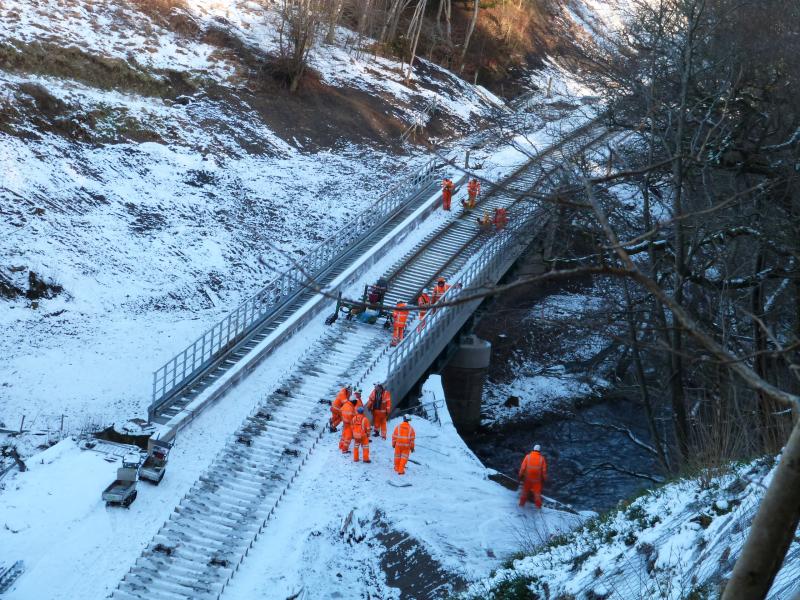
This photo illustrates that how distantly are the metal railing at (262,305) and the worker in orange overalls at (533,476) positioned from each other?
525 centimetres

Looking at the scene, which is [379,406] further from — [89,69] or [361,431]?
[89,69]

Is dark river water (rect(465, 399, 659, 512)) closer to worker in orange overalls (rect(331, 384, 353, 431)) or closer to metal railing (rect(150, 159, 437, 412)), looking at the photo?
worker in orange overalls (rect(331, 384, 353, 431))

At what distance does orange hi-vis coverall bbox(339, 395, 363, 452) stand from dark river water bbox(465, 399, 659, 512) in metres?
6.90

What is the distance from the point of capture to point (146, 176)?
2900 cm

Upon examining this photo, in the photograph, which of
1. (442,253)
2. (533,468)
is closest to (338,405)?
(533,468)

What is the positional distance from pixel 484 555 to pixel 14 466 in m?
8.36

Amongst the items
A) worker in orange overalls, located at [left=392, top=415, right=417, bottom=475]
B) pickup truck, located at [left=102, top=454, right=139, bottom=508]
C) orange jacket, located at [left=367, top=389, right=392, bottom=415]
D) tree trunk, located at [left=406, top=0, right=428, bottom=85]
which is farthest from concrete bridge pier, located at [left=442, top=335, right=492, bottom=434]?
tree trunk, located at [left=406, top=0, right=428, bottom=85]

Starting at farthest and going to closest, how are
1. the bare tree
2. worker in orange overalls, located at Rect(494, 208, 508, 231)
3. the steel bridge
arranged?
the bare tree → worker in orange overalls, located at Rect(494, 208, 508, 231) → the steel bridge

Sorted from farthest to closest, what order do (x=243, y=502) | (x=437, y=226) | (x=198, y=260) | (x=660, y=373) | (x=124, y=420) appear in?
(x=437, y=226) → (x=198, y=260) → (x=660, y=373) → (x=124, y=420) → (x=243, y=502)

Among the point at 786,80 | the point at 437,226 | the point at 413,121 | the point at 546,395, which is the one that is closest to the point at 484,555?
the point at 786,80

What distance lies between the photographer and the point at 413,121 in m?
41.4

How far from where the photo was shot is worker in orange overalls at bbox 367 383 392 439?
17109 mm

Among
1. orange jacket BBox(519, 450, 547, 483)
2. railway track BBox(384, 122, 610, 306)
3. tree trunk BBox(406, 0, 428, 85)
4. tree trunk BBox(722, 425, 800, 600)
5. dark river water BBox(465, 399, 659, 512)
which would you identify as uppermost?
tree trunk BBox(406, 0, 428, 85)

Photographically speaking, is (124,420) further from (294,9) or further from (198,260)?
(294,9)
